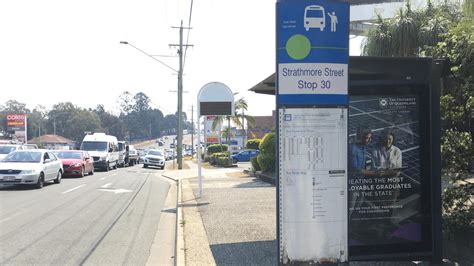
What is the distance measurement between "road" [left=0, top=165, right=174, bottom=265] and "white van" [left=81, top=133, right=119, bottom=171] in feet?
58.2

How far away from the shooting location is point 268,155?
20781 mm

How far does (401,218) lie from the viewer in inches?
218

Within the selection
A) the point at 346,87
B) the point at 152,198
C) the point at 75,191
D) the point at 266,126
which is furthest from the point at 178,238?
the point at 266,126

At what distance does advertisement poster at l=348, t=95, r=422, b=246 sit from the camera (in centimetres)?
547

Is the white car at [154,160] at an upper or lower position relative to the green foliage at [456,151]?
lower

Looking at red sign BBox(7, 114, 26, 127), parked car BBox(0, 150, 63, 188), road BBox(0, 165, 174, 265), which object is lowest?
road BBox(0, 165, 174, 265)

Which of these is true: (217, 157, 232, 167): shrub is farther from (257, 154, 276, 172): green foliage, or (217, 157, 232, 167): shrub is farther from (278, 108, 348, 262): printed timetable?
(278, 108, 348, 262): printed timetable

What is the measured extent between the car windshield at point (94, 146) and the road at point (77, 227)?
1905cm

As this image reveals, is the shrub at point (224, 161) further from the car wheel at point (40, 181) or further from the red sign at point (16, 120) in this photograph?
the red sign at point (16, 120)

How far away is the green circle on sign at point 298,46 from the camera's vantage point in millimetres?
3932

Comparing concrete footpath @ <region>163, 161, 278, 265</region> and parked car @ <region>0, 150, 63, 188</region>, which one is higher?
parked car @ <region>0, 150, 63, 188</region>

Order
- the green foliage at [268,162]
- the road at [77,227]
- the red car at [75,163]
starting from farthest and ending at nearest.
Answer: the red car at [75,163] → the green foliage at [268,162] → the road at [77,227]

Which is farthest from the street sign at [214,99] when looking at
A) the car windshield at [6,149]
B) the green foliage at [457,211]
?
the car windshield at [6,149]

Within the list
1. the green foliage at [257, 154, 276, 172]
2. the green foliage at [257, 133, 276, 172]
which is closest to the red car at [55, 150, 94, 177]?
the green foliage at [257, 133, 276, 172]
